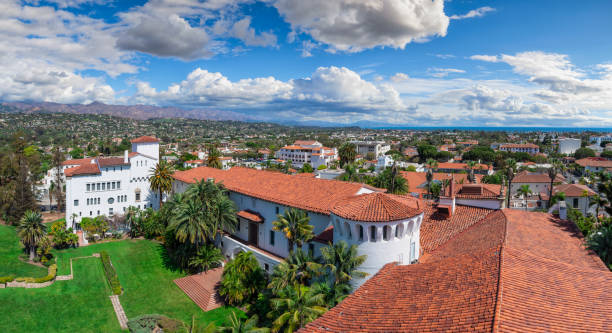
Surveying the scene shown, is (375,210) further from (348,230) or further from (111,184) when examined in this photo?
(111,184)

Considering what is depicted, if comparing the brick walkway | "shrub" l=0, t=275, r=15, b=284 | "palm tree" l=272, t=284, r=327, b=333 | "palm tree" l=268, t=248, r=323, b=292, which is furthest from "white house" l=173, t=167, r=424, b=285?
"shrub" l=0, t=275, r=15, b=284

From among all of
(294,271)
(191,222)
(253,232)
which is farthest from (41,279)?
(294,271)

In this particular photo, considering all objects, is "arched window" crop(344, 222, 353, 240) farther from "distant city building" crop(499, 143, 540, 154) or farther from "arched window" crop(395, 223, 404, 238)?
"distant city building" crop(499, 143, 540, 154)

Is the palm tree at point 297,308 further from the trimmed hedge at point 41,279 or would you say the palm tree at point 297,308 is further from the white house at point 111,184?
the white house at point 111,184

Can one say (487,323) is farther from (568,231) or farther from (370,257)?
(568,231)

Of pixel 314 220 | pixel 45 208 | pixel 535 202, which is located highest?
pixel 314 220

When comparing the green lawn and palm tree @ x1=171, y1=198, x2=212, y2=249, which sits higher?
palm tree @ x1=171, y1=198, x2=212, y2=249

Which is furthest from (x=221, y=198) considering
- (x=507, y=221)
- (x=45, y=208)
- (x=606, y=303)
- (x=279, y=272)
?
(x=45, y=208)
